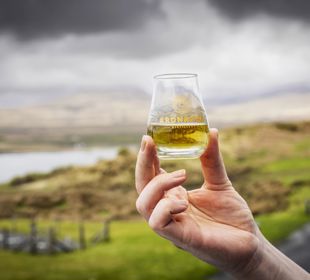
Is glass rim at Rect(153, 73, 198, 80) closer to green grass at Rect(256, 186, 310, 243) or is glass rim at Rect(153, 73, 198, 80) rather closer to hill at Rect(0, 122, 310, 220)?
green grass at Rect(256, 186, 310, 243)

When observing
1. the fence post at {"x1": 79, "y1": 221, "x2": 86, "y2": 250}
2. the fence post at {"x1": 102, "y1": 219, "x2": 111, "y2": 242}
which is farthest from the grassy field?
the fence post at {"x1": 79, "y1": 221, "x2": 86, "y2": 250}

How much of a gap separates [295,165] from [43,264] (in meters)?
30.5

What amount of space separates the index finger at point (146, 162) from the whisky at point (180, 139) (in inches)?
4.7

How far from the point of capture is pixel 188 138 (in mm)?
2988

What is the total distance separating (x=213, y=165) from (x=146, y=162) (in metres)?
0.46

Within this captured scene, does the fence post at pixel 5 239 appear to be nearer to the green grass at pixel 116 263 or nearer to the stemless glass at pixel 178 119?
the green grass at pixel 116 263

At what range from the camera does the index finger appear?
2.88m

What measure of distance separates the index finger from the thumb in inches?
13.6

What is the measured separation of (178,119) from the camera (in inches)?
119

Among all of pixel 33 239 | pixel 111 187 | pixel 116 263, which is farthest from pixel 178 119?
pixel 111 187

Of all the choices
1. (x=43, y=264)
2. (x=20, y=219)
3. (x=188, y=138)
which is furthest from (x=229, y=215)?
(x=20, y=219)

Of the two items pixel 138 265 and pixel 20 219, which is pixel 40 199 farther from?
pixel 138 265

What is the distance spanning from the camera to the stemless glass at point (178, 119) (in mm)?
2998

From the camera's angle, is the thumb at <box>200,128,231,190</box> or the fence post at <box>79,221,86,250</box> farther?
the fence post at <box>79,221,86,250</box>
